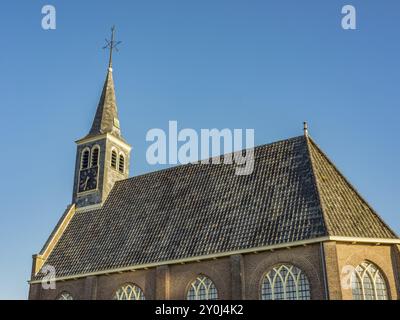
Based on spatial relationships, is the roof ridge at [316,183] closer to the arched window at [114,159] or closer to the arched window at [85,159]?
the arched window at [114,159]

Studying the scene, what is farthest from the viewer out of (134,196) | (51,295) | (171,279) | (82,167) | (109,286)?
(82,167)

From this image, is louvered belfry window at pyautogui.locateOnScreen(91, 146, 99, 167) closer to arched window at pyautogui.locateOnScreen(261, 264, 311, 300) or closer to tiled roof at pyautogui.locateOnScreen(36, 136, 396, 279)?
tiled roof at pyautogui.locateOnScreen(36, 136, 396, 279)

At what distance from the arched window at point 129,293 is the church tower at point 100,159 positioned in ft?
27.9

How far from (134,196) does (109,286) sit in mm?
7231

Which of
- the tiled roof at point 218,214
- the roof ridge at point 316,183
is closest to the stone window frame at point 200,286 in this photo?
the tiled roof at point 218,214

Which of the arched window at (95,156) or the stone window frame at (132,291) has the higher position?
the arched window at (95,156)

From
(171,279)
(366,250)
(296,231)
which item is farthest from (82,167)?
(366,250)

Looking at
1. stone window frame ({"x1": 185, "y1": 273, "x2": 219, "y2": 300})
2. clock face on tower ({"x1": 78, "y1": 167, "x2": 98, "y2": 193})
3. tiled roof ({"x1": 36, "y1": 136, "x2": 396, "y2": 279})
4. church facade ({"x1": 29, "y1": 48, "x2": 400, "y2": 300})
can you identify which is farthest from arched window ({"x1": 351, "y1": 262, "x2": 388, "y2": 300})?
clock face on tower ({"x1": 78, "y1": 167, "x2": 98, "y2": 193})

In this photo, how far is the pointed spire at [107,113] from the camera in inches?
1515

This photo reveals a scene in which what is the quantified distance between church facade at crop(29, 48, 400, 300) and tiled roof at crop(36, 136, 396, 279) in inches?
3.0

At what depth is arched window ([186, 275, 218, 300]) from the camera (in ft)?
82.1

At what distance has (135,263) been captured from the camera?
2766 cm
